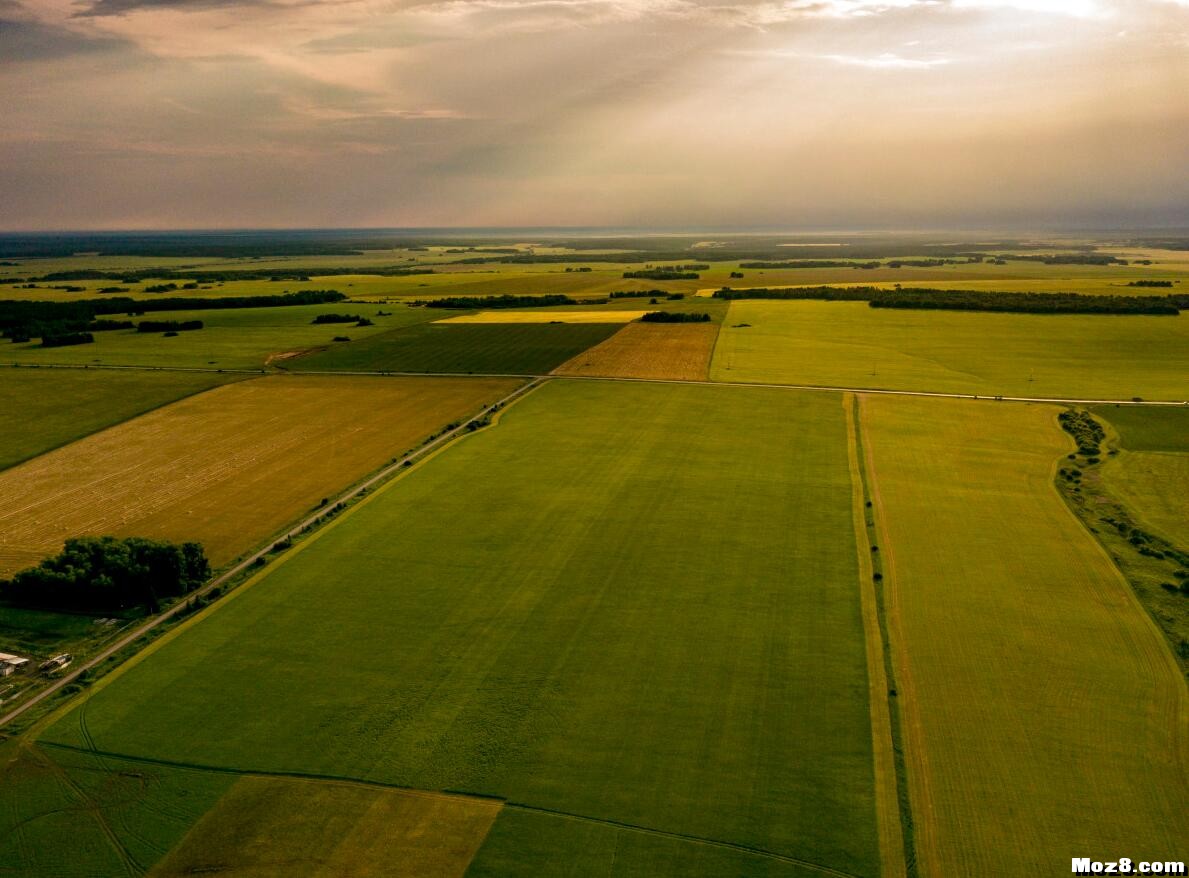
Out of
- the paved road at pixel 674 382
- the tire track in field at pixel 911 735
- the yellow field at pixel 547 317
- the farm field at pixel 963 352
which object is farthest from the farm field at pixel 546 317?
the tire track in field at pixel 911 735

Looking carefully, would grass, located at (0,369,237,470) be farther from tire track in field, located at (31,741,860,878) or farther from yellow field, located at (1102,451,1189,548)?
yellow field, located at (1102,451,1189,548)

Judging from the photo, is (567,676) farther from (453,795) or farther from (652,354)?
(652,354)

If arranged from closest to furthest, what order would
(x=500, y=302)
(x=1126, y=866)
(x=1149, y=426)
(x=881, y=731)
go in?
(x=1126, y=866)
(x=881, y=731)
(x=1149, y=426)
(x=500, y=302)

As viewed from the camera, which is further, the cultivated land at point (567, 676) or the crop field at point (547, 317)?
the crop field at point (547, 317)

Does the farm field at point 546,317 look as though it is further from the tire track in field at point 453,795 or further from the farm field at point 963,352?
the tire track in field at point 453,795

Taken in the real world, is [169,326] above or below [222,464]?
above

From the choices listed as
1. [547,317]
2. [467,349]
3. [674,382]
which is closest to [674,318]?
[547,317]

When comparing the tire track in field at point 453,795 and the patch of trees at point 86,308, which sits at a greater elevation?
the patch of trees at point 86,308
